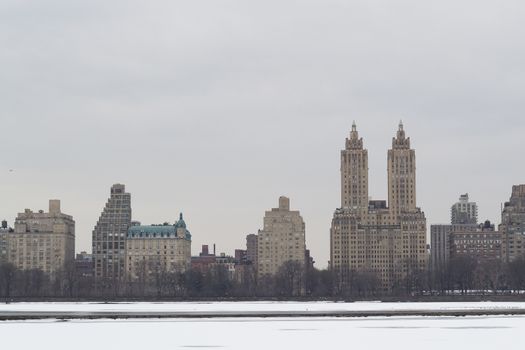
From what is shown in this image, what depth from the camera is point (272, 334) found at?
84.1 meters

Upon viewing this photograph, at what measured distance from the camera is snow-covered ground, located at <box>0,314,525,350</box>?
241 feet

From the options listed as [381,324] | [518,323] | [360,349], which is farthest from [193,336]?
[518,323]

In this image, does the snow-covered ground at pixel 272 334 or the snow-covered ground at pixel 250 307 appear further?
the snow-covered ground at pixel 250 307

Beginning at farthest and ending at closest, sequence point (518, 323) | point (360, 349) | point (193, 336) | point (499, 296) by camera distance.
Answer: point (499, 296), point (518, 323), point (193, 336), point (360, 349)

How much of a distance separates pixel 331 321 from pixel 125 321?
1702 cm

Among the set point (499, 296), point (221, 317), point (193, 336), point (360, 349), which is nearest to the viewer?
point (360, 349)

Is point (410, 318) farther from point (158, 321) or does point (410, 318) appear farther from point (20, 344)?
point (20, 344)

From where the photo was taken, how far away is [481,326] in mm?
92812

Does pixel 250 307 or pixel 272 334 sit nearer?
pixel 272 334

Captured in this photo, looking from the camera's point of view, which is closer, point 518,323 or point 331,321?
point 518,323

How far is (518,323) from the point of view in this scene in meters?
97.4

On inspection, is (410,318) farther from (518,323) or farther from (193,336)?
(193,336)

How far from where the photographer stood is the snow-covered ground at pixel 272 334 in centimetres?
7331

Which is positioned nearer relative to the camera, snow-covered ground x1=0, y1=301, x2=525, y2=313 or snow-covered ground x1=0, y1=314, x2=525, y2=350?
snow-covered ground x1=0, y1=314, x2=525, y2=350
